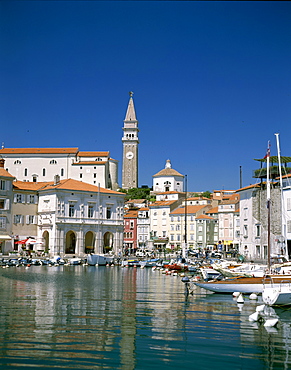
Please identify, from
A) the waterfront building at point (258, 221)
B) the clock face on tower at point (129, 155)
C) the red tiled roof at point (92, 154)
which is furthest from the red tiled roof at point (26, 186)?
the clock face on tower at point (129, 155)

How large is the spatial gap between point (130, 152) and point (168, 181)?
19397 millimetres

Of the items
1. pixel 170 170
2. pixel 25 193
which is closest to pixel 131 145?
pixel 170 170

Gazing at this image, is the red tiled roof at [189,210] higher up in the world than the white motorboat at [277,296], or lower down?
higher up

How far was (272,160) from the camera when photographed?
1981 inches

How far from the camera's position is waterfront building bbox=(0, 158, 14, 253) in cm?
6353

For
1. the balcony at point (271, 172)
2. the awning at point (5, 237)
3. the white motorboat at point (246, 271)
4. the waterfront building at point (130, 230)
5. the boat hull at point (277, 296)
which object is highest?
the balcony at point (271, 172)

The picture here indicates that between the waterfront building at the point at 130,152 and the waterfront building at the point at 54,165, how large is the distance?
1939 inches

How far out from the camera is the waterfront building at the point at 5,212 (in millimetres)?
63531

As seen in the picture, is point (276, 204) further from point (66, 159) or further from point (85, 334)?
point (66, 159)

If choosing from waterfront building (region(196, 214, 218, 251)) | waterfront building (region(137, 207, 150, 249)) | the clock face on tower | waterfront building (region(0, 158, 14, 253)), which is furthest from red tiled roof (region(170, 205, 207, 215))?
the clock face on tower

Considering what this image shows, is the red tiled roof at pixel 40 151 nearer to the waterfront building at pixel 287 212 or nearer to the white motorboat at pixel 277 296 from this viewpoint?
the waterfront building at pixel 287 212

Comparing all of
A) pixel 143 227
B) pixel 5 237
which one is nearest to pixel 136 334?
pixel 5 237

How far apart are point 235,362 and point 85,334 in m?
4.95

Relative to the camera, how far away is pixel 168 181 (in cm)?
13788
